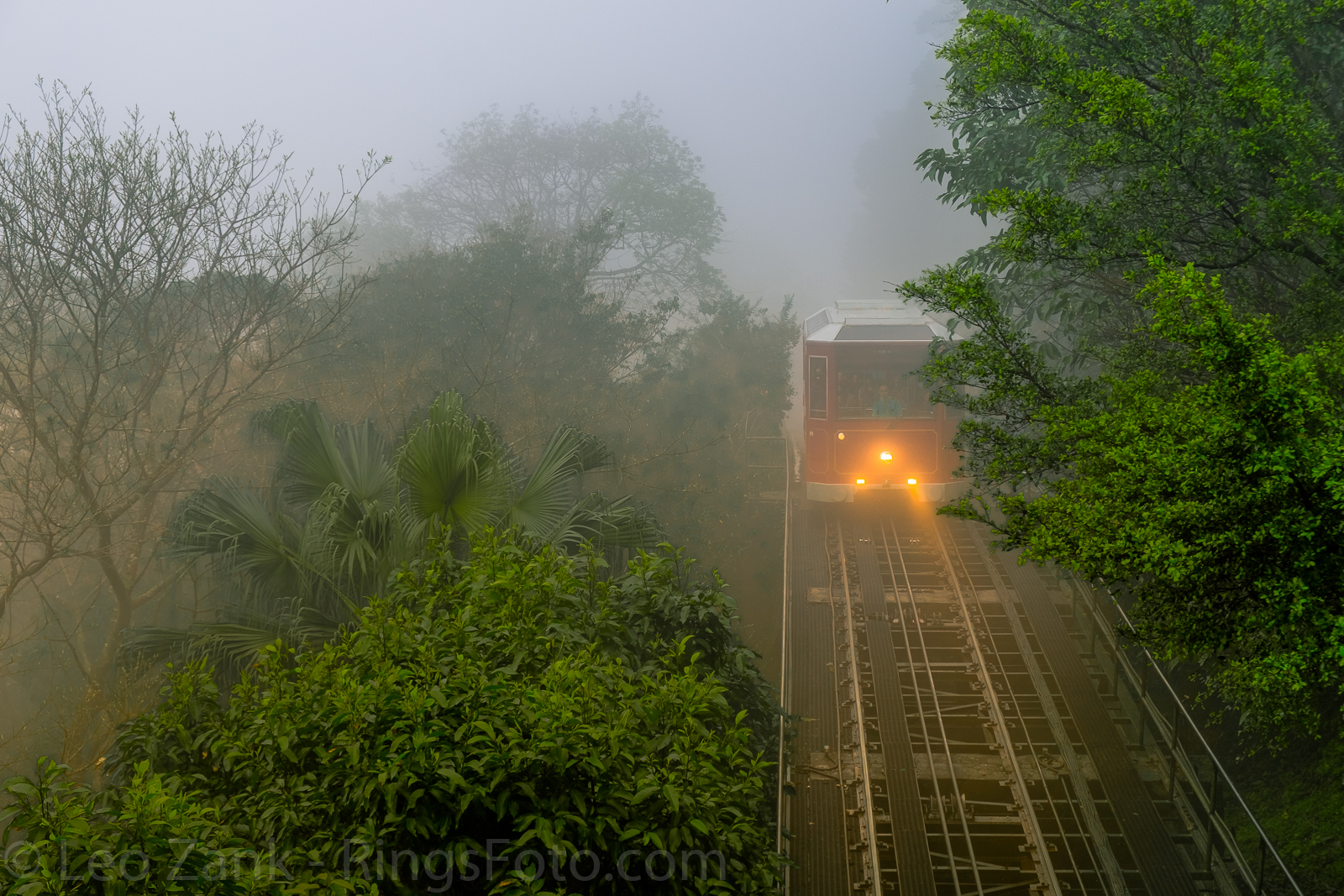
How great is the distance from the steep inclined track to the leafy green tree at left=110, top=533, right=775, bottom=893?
459 cm

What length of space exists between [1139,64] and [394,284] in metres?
15.7

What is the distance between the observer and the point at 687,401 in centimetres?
2422

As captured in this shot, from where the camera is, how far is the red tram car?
1534 centimetres

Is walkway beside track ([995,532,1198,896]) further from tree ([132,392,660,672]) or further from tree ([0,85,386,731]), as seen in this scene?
tree ([0,85,386,731])

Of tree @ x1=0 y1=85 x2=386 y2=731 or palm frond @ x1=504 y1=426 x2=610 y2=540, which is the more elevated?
tree @ x1=0 y1=85 x2=386 y2=731

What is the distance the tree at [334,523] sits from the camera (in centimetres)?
618

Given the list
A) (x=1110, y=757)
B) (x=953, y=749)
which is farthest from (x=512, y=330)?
(x=1110, y=757)

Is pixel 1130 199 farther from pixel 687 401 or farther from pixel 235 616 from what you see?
pixel 687 401

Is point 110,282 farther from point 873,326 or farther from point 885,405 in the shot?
point 885,405

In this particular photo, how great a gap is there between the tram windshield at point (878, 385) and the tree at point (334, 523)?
29.3 feet

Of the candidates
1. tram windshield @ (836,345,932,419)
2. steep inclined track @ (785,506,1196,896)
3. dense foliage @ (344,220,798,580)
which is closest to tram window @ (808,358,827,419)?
tram windshield @ (836,345,932,419)

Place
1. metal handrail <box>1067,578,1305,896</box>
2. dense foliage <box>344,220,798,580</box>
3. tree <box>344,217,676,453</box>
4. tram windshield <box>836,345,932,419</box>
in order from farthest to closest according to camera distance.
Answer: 1. tree <box>344,217,676,453</box>
2. dense foliage <box>344,220,798,580</box>
3. tram windshield <box>836,345,932,419</box>
4. metal handrail <box>1067,578,1305,896</box>

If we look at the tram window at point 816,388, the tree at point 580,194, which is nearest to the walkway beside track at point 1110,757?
the tram window at point 816,388

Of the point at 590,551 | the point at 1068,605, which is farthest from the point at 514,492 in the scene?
the point at 1068,605
